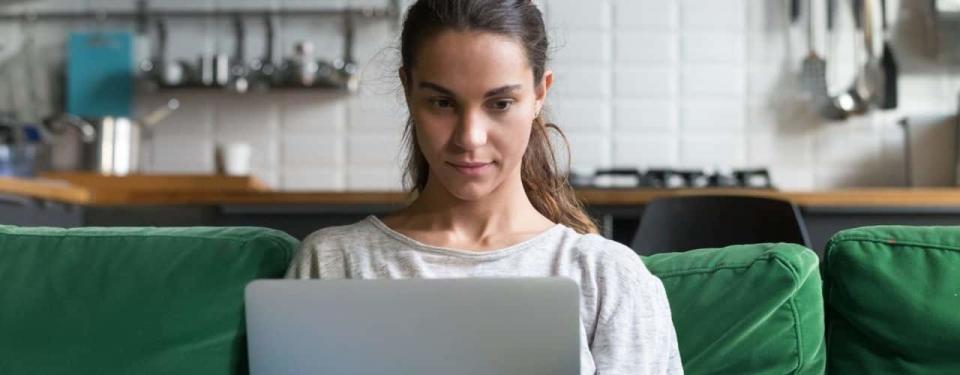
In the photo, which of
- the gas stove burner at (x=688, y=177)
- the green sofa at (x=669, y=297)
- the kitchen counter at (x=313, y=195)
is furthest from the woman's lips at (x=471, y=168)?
the gas stove burner at (x=688, y=177)

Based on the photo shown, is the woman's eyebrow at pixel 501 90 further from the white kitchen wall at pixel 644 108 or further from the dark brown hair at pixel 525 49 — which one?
the white kitchen wall at pixel 644 108

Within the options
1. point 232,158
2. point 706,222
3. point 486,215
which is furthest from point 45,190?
point 486,215

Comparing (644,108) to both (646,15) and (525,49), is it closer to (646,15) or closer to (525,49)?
(646,15)

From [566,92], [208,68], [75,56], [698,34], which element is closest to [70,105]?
[75,56]

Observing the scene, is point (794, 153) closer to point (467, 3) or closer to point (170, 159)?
point (170, 159)

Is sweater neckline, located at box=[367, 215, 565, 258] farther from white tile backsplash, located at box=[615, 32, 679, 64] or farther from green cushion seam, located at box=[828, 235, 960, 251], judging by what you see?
white tile backsplash, located at box=[615, 32, 679, 64]

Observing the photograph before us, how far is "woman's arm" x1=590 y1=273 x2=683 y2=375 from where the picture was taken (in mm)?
1356

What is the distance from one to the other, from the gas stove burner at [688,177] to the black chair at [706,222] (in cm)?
133

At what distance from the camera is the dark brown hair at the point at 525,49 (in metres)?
1.47

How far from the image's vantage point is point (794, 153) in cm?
456

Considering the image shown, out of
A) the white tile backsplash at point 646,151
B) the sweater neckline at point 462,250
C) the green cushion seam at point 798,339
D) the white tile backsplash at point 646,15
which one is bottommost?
the green cushion seam at point 798,339

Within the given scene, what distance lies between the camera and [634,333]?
137 cm

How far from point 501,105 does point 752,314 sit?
0.38 m

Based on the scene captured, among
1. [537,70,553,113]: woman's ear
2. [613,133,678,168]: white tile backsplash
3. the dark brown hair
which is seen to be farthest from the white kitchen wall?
[537,70,553,113]: woman's ear
